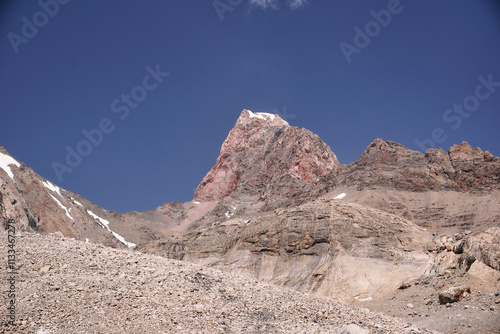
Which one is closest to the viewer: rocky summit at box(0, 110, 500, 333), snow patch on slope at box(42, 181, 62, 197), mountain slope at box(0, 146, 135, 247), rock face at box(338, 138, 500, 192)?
rocky summit at box(0, 110, 500, 333)

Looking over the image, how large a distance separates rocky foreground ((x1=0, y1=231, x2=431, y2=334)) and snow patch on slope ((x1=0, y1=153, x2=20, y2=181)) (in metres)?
91.4

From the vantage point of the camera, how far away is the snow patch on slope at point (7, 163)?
93.4m

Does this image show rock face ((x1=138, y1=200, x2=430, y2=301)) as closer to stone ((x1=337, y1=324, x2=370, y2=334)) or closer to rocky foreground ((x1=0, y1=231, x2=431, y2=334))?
rocky foreground ((x1=0, y1=231, x2=431, y2=334))

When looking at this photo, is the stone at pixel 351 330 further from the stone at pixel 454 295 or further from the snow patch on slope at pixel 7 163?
the snow patch on slope at pixel 7 163

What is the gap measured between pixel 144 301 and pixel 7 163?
103 m

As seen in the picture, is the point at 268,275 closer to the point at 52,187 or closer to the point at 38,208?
the point at 38,208

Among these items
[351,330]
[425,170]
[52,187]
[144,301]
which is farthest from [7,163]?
[425,170]

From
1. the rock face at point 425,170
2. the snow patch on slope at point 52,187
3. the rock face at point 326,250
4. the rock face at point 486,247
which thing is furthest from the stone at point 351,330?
the rock face at point 425,170

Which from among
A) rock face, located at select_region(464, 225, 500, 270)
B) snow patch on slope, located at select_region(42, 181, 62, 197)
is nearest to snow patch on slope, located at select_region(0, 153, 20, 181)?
snow patch on slope, located at select_region(42, 181, 62, 197)

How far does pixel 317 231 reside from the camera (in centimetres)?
4262

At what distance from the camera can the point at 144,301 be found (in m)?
11.6

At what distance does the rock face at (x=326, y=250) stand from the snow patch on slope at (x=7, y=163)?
211 feet

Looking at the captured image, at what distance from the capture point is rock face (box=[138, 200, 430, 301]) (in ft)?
116

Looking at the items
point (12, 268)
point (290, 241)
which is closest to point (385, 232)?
point (290, 241)
